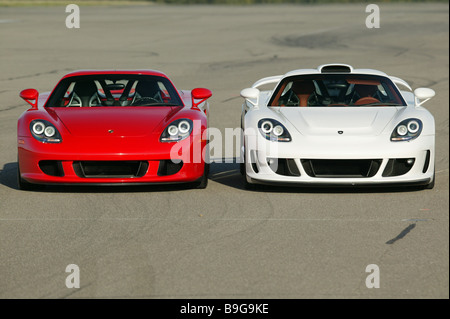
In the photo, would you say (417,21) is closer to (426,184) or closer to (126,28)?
(126,28)

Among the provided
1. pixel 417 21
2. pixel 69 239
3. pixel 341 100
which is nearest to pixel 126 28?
pixel 417 21

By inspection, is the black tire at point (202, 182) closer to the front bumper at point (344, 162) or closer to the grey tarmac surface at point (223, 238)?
the grey tarmac surface at point (223, 238)

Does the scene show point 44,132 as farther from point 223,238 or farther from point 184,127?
point 223,238

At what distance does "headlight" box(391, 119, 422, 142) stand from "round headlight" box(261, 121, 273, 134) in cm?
112

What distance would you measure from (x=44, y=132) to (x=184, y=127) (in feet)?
4.25

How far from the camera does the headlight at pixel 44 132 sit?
Result: 325 inches

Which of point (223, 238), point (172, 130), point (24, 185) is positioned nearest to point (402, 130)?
point (172, 130)

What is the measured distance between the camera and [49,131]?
8.33 meters

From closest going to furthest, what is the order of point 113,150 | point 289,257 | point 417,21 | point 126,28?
point 289,257 < point 113,150 < point 126,28 < point 417,21

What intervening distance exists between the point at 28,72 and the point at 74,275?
15.0m

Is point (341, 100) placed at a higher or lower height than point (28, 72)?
lower

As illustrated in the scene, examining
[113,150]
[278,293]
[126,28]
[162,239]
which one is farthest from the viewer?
[126,28]

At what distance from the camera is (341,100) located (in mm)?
9344

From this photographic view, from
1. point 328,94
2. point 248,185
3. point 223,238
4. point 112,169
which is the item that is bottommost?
point 223,238
